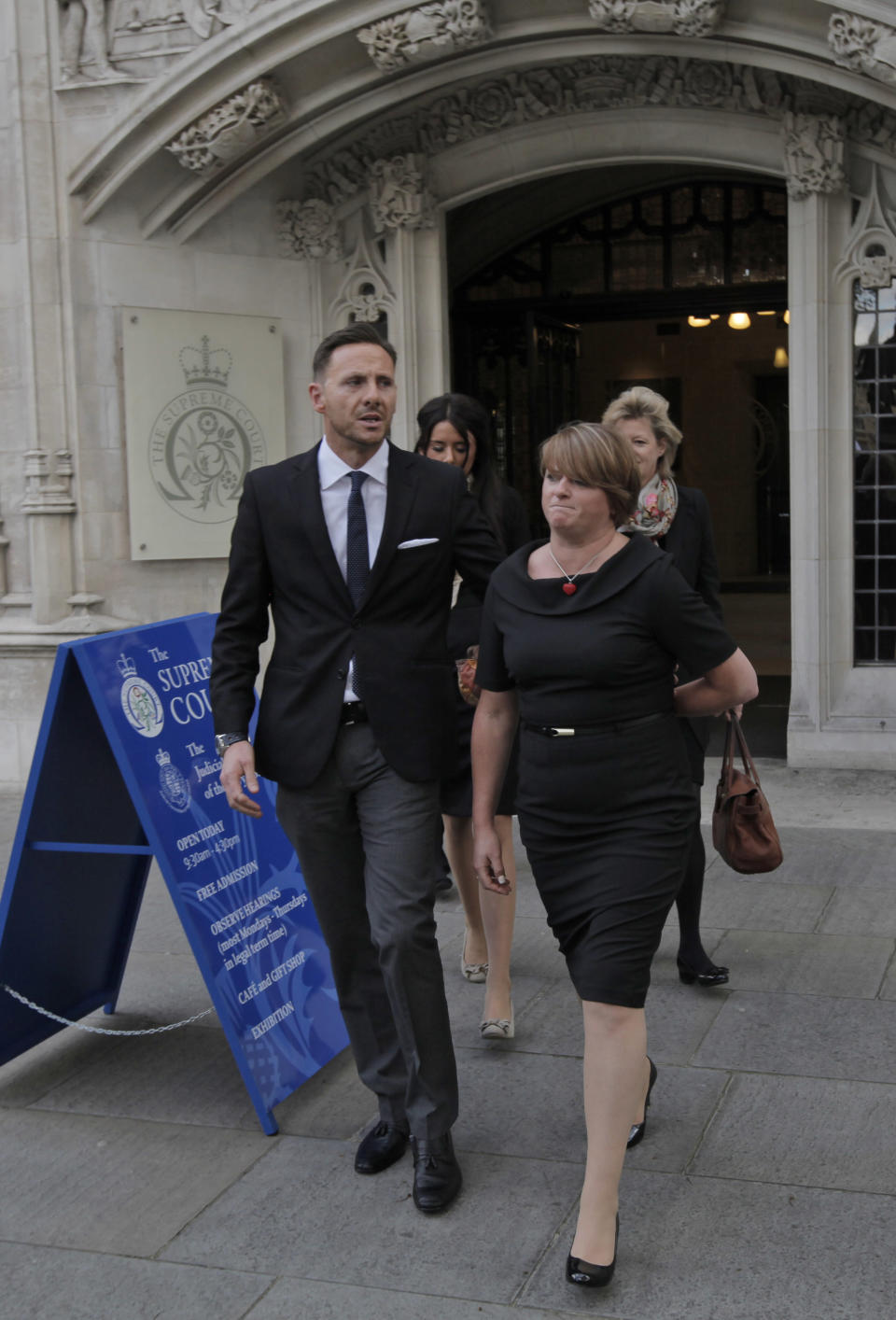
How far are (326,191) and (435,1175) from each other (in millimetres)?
6924

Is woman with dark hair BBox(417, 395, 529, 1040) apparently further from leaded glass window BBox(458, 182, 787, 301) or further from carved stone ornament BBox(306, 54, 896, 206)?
leaded glass window BBox(458, 182, 787, 301)

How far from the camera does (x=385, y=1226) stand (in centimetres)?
335

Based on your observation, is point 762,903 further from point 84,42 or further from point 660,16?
point 84,42

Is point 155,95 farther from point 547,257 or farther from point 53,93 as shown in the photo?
point 547,257

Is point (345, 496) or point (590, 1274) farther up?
point (345, 496)

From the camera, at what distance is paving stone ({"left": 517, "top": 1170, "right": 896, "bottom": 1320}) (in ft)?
9.71

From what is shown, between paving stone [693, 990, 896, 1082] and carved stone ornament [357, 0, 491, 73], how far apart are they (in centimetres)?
511

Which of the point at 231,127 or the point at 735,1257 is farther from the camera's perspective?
the point at 231,127

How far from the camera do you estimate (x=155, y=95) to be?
8.06 metres

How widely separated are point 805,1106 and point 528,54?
236 inches

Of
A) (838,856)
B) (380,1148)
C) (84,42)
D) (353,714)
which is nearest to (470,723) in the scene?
(353,714)

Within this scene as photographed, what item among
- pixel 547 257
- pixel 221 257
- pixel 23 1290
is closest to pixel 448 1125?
pixel 23 1290

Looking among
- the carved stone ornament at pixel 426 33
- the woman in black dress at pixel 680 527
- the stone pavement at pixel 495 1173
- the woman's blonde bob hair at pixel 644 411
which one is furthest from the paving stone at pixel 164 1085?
the carved stone ornament at pixel 426 33

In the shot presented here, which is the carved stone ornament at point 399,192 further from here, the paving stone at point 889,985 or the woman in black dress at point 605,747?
the woman in black dress at point 605,747
